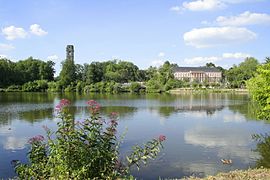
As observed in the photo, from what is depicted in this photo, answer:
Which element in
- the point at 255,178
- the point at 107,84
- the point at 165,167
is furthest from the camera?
the point at 107,84

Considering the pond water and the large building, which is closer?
the pond water

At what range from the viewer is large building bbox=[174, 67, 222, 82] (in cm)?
15400

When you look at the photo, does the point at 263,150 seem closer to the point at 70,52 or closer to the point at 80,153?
the point at 80,153

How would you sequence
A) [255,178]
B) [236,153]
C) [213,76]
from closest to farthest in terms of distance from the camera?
[255,178] < [236,153] < [213,76]

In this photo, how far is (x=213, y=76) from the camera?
515 feet

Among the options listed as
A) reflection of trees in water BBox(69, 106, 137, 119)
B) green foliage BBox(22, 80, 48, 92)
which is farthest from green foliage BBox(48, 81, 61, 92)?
reflection of trees in water BBox(69, 106, 137, 119)

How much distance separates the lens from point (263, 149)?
1834cm

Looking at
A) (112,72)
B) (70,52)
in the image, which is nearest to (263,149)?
(112,72)

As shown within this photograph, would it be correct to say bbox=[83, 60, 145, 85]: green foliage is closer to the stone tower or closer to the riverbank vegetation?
the riverbank vegetation

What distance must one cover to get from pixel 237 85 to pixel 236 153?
102 meters

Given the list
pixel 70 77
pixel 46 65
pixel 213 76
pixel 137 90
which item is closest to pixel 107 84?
pixel 137 90

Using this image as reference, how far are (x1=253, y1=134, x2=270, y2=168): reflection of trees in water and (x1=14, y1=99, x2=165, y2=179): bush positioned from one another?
33.2 ft

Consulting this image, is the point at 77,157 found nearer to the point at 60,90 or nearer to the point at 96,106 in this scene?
the point at 96,106

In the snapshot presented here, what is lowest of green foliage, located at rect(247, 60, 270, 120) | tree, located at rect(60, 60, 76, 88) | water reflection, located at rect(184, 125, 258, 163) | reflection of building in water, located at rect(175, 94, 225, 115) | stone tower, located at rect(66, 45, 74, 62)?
water reflection, located at rect(184, 125, 258, 163)
